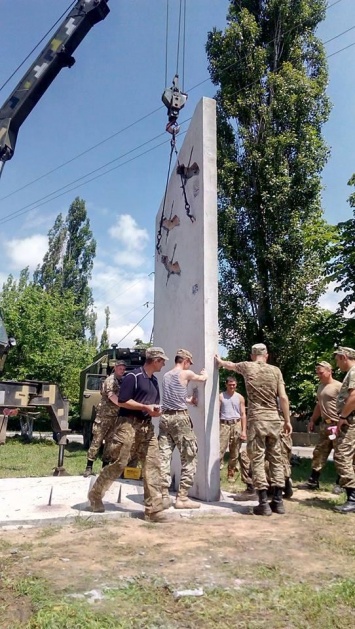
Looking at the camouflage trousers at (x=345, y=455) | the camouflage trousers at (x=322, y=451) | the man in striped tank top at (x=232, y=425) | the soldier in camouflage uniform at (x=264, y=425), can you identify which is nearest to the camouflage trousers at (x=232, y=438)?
the man in striped tank top at (x=232, y=425)

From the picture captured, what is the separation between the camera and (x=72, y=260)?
32250 millimetres

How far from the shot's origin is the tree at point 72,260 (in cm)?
3203

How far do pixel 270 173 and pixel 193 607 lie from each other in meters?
12.8

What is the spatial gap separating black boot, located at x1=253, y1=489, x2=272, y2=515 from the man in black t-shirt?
3.06ft

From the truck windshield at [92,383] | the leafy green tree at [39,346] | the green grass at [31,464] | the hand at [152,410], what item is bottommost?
the green grass at [31,464]

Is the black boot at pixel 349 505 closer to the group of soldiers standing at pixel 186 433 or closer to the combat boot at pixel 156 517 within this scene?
the group of soldiers standing at pixel 186 433

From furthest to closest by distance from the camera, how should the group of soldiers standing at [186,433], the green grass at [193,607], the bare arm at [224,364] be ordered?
1. the bare arm at [224,364]
2. the group of soldiers standing at [186,433]
3. the green grass at [193,607]

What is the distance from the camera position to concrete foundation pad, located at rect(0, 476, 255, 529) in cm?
407

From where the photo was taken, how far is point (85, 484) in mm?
5945

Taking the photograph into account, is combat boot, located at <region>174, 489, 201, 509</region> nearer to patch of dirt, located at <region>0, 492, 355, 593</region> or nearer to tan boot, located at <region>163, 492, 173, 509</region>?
tan boot, located at <region>163, 492, 173, 509</region>

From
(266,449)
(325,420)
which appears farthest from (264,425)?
(325,420)

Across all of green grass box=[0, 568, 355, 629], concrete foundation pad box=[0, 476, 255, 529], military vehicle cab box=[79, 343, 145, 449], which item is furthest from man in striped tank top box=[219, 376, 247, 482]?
military vehicle cab box=[79, 343, 145, 449]

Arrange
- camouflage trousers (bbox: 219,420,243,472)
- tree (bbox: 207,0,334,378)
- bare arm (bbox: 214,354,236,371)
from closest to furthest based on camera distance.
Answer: bare arm (bbox: 214,354,236,371) → camouflage trousers (bbox: 219,420,243,472) → tree (bbox: 207,0,334,378)

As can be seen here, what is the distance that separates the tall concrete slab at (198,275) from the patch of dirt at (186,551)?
0.91m
